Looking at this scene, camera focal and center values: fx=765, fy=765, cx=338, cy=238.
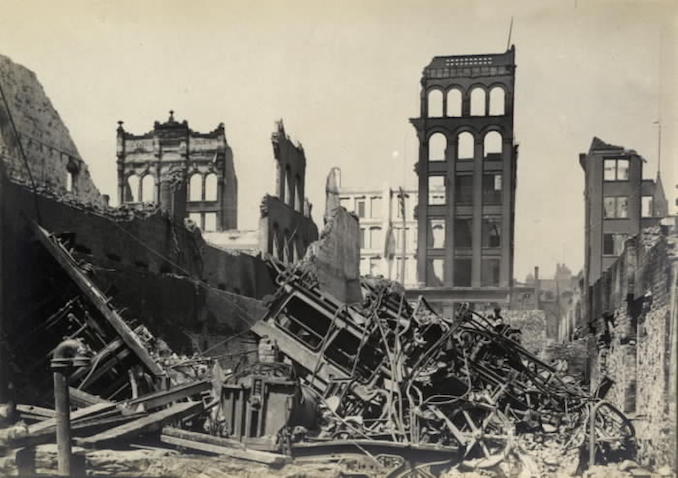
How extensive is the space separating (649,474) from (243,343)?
11.8 meters

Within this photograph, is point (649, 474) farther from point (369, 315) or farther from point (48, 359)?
point (48, 359)

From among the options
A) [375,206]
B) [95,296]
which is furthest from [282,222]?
[95,296]

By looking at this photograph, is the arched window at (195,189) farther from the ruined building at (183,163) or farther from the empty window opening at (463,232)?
the empty window opening at (463,232)

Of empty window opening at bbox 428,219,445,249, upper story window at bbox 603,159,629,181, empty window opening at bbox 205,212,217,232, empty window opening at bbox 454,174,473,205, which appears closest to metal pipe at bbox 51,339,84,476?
empty window opening at bbox 454,174,473,205

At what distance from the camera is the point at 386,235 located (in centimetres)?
3397

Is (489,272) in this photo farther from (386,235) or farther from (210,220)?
(386,235)

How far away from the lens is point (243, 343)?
65.0 ft

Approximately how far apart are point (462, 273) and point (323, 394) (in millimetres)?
12777

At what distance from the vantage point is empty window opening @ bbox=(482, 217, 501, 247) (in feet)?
67.6

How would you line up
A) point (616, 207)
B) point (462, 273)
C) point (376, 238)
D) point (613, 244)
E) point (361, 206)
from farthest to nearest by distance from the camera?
point (376, 238) → point (361, 206) → point (613, 244) → point (616, 207) → point (462, 273)

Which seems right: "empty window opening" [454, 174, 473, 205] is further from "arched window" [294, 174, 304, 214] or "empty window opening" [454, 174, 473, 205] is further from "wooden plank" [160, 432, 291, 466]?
"wooden plank" [160, 432, 291, 466]

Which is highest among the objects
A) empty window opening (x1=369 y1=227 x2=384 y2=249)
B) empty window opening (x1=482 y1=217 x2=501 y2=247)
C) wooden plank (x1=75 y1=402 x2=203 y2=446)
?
empty window opening (x1=369 y1=227 x2=384 y2=249)

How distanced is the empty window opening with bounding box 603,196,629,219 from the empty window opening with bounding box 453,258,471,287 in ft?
21.1

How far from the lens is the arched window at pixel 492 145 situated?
1926 cm
